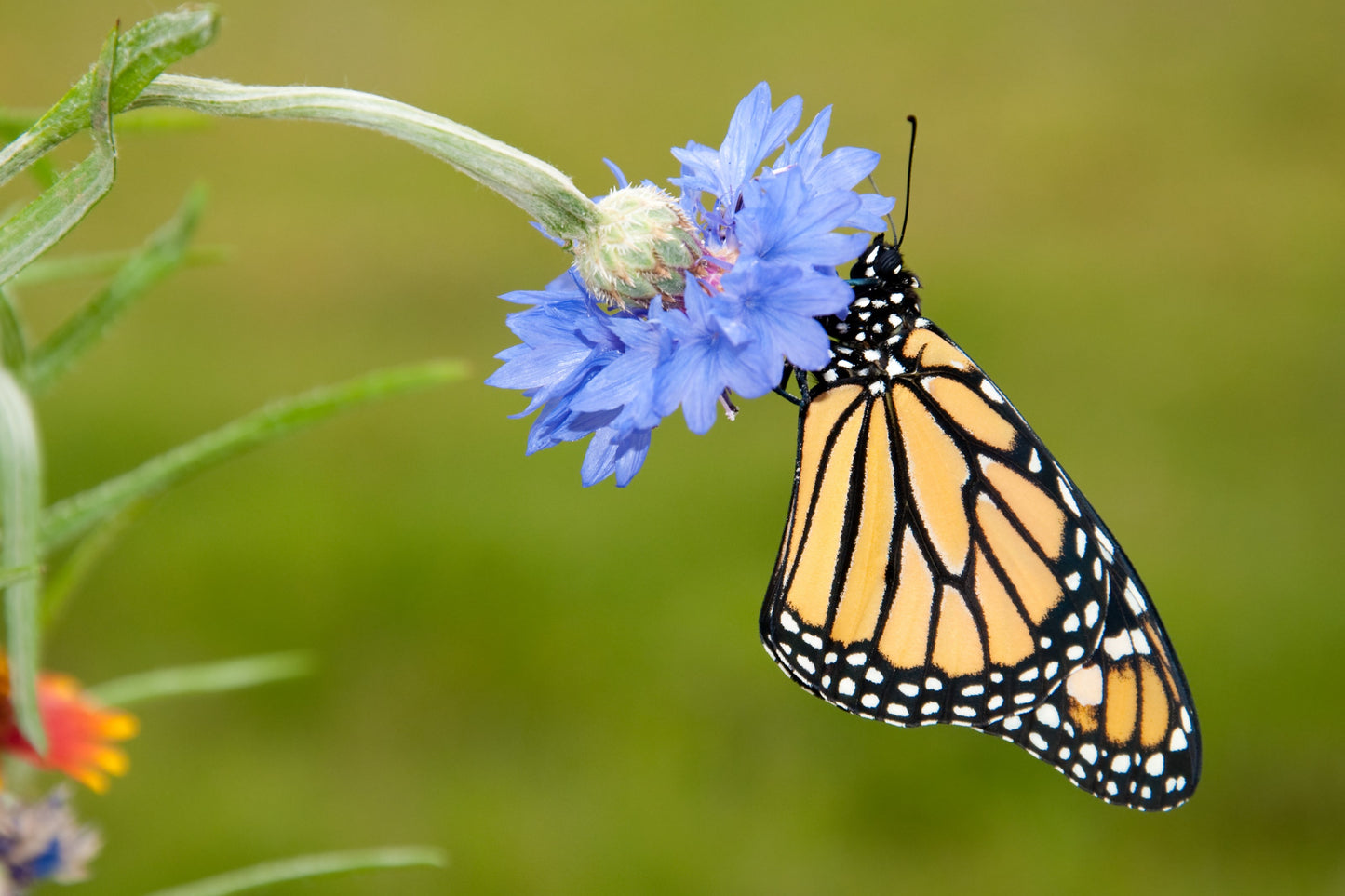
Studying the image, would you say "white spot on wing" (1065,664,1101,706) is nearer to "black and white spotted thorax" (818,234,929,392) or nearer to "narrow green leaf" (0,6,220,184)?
"black and white spotted thorax" (818,234,929,392)

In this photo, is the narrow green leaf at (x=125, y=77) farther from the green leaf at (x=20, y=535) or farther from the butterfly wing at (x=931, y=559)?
the butterfly wing at (x=931, y=559)

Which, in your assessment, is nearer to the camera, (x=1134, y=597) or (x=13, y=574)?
(x=13, y=574)

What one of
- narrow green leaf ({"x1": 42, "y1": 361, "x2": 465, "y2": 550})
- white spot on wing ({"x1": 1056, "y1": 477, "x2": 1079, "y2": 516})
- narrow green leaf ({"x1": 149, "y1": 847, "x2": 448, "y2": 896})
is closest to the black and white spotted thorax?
white spot on wing ({"x1": 1056, "y1": 477, "x2": 1079, "y2": 516})

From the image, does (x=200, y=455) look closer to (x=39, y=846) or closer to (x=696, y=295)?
(x=39, y=846)

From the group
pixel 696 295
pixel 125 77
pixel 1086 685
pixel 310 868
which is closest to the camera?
pixel 125 77

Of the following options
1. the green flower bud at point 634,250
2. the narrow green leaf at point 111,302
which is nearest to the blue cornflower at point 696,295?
the green flower bud at point 634,250

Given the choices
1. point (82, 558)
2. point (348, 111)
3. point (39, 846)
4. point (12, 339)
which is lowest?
point (39, 846)

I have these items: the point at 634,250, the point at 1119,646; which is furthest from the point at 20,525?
the point at 1119,646
